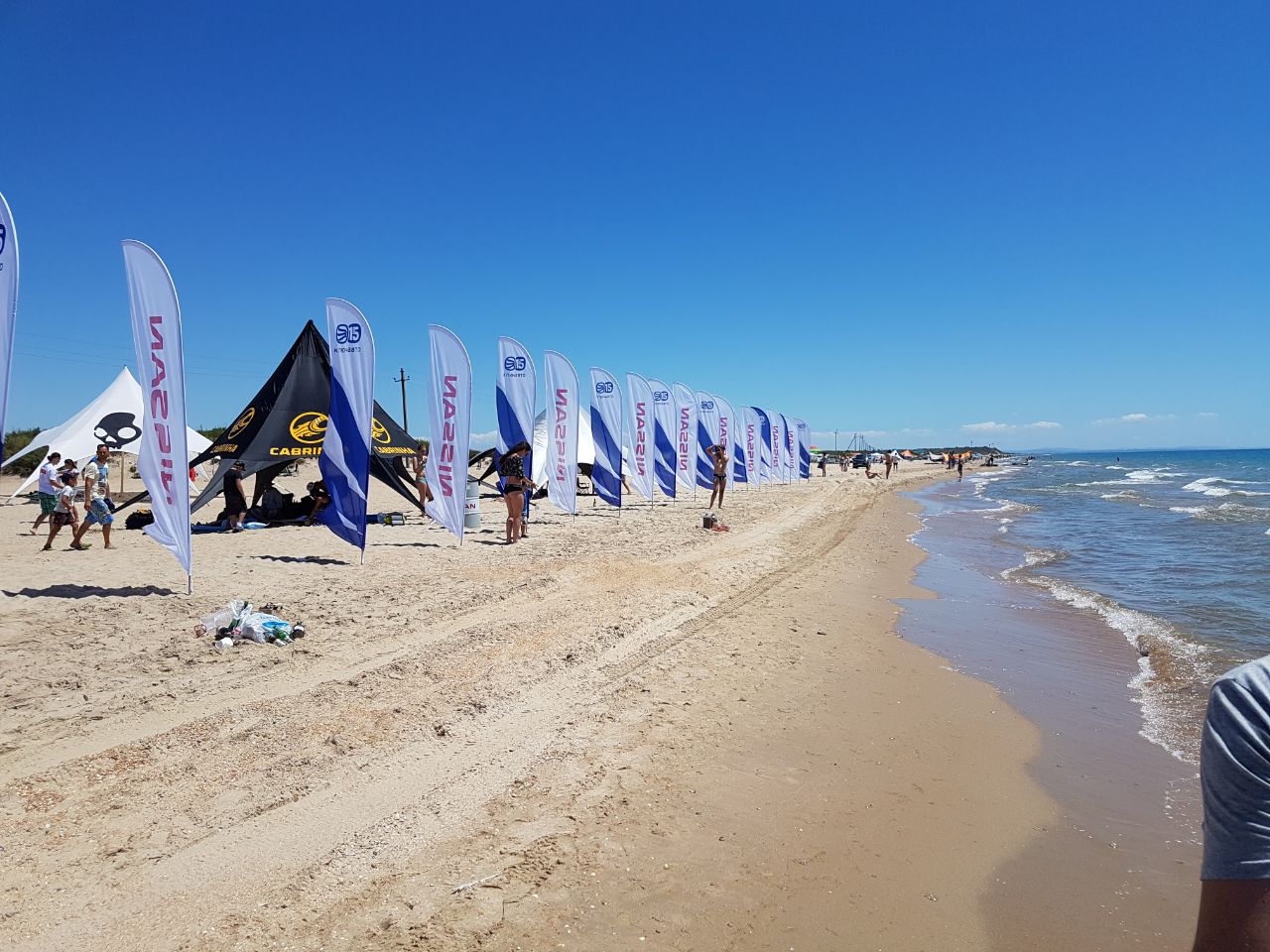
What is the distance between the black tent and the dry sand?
576 centimetres

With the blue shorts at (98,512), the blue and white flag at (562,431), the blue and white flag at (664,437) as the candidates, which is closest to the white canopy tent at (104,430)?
the blue shorts at (98,512)

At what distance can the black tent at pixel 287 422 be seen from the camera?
13547mm

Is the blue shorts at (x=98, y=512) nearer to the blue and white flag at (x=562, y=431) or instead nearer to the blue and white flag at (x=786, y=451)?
the blue and white flag at (x=562, y=431)

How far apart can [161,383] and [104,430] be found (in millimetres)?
15192

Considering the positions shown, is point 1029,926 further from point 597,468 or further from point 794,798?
point 597,468

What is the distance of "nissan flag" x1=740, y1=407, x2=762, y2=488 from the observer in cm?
2956

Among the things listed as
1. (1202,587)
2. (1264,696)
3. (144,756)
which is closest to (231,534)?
(144,756)

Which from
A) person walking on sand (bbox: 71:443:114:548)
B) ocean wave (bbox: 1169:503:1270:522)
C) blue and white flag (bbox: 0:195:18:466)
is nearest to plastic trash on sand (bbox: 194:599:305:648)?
blue and white flag (bbox: 0:195:18:466)

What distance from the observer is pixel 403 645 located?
20.3 ft

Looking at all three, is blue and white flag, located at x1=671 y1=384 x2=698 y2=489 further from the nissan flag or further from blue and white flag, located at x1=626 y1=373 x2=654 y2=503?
the nissan flag

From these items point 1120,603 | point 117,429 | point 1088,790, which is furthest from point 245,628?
point 117,429

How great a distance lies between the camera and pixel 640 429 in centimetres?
2073

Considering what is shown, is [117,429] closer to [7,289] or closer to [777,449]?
[7,289]

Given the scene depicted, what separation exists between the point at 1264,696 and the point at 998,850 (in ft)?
9.86
